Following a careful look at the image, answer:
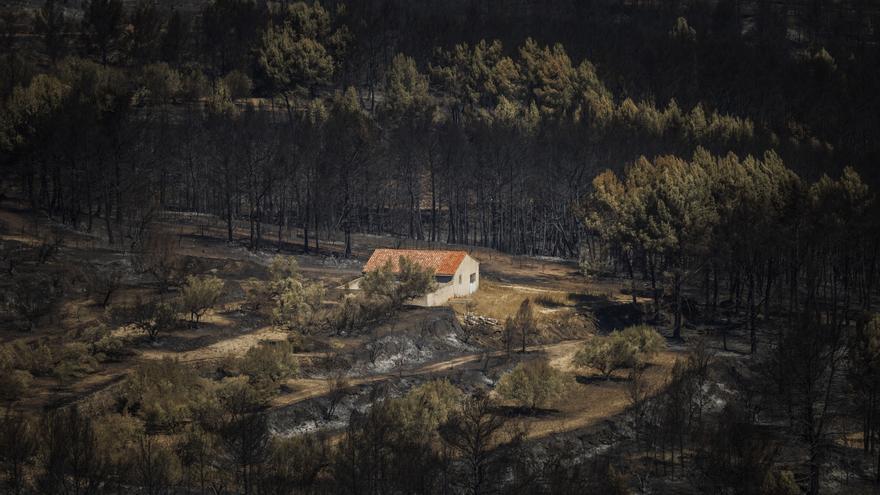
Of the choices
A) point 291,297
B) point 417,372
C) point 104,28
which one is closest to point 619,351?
point 417,372

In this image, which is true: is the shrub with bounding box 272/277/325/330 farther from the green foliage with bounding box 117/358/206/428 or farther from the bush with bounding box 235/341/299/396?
the green foliage with bounding box 117/358/206/428

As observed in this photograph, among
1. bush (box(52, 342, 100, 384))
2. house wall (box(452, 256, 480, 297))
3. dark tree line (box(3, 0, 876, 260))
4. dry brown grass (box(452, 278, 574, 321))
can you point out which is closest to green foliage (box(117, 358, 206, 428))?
bush (box(52, 342, 100, 384))

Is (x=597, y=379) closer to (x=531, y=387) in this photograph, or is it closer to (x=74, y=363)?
(x=531, y=387)

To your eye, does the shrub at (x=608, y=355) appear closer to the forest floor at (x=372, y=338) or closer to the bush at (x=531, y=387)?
the forest floor at (x=372, y=338)

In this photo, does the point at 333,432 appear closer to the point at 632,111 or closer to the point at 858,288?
the point at 858,288

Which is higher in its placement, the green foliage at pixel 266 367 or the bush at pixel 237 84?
the bush at pixel 237 84

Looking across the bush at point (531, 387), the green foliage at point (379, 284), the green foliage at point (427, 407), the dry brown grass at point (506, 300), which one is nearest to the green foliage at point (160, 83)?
the dry brown grass at point (506, 300)
